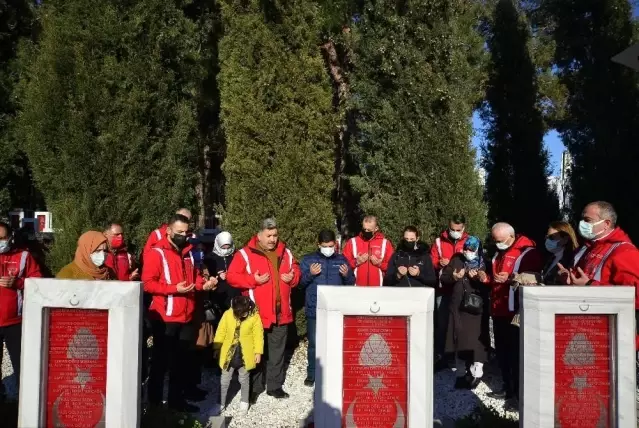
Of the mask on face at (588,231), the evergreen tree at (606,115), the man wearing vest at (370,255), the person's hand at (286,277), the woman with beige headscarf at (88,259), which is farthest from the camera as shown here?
the evergreen tree at (606,115)

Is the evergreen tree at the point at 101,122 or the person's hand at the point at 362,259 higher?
the evergreen tree at the point at 101,122

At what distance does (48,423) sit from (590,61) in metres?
10.6

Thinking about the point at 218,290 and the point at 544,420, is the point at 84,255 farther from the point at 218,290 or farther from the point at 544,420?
the point at 544,420

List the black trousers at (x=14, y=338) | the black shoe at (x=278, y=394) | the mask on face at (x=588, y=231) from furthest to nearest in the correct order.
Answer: the black shoe at (x=278, y=394), the black trousers at (x=14, y=338), the mask on face at (x=588, y=231)

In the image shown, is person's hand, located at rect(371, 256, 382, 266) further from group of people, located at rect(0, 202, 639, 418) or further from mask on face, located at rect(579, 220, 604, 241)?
mask on face, located at rect(579, 220, 604, 241)

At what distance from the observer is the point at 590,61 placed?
10.5 m

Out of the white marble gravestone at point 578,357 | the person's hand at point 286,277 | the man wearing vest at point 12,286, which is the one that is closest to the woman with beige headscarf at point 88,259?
the man wearing vest at point 12,286

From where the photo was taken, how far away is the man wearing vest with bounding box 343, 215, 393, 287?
6742 millimetres

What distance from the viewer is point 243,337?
5.47 meters

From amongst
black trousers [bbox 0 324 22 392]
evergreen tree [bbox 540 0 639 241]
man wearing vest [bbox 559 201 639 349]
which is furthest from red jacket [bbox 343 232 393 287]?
evergreen tree [bbox 540 0 639 241]

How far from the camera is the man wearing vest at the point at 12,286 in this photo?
5156mm

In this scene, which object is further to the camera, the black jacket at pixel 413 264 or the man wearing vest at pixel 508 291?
the black jacket at pixel 413 264

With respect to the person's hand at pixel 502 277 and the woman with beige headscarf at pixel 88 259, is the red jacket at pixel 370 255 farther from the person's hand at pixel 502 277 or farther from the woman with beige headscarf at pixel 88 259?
the woman with beige headscarf at pixel 88 259

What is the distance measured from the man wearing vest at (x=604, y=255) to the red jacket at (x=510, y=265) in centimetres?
101
